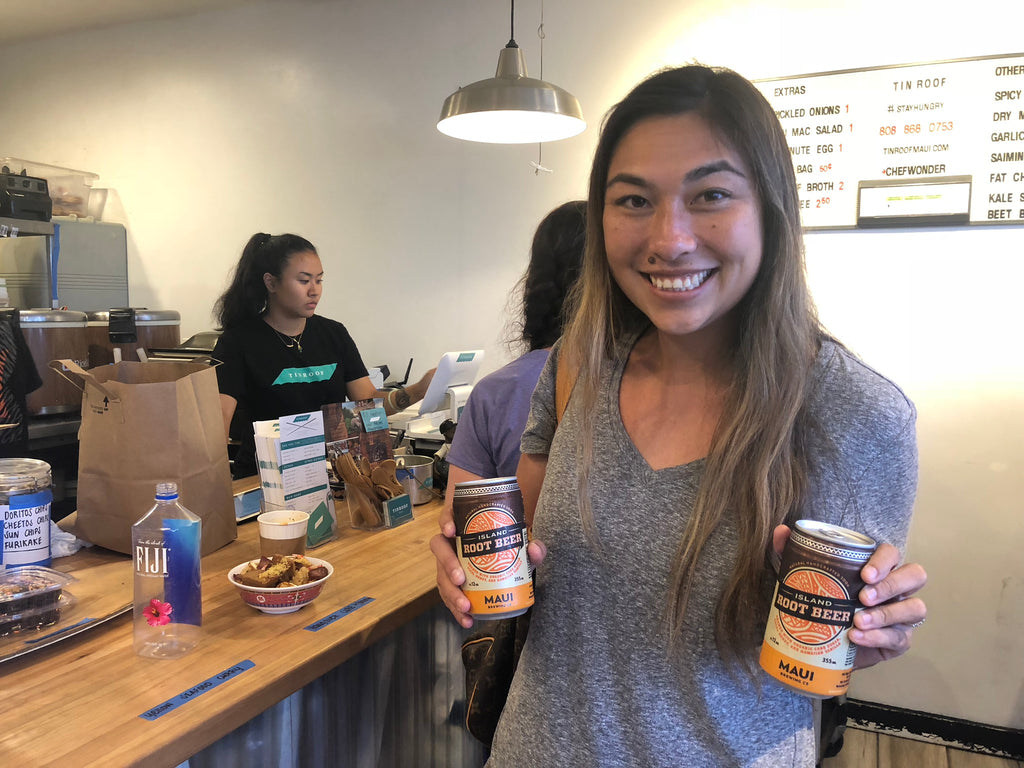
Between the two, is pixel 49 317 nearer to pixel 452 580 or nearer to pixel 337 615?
pixel 337 615

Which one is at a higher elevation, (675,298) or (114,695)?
(675,298)

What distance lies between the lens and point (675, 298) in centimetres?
88

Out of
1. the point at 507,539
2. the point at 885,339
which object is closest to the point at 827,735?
the point at 885,339

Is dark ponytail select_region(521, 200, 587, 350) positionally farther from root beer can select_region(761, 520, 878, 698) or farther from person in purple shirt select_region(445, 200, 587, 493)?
root beer can select_region(761, 520, 878, 698)

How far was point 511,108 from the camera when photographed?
198 centimetres

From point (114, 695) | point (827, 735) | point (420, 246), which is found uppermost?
point (420, 246)

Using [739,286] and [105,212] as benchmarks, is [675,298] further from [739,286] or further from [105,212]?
[105,212]

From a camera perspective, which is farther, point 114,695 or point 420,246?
point 420,246

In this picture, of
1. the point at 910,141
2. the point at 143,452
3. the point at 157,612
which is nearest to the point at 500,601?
the point at 157,612

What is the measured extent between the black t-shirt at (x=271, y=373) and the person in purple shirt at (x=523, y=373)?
1.24m

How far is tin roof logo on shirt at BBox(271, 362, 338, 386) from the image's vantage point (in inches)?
108

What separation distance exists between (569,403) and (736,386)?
224 millimetres

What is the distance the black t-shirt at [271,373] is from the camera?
8.79ft

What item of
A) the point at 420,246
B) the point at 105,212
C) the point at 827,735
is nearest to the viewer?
the point at 827,735
